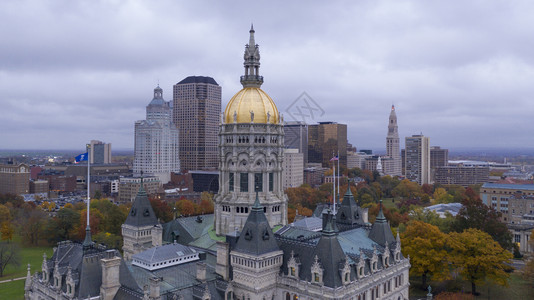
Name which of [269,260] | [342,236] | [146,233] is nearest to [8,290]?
[146,233]

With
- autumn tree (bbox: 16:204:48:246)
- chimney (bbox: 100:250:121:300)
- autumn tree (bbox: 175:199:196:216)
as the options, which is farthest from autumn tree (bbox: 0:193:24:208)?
chimney (bbox: 100:250:121:300)

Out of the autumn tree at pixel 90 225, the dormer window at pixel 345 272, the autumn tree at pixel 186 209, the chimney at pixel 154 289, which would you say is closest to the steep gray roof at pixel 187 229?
the chimney at pixel 154 289

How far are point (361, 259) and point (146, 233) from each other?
37717mm

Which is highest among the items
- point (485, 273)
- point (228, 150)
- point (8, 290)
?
point (228, 150)

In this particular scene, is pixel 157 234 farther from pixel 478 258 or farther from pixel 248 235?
pixel 478 258

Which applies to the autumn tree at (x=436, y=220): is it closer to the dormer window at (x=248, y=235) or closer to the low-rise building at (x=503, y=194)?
the low-rise building at (x=503, y=194)

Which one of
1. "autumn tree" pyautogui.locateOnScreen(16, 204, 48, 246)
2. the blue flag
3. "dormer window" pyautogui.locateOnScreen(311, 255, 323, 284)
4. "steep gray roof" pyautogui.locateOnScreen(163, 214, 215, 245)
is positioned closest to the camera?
"dormer window" pyautogui.locateOnScreen(311, 255, 323, 284)

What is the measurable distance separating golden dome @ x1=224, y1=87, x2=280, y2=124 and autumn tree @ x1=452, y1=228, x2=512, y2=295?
39676 mm

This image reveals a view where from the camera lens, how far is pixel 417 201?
165500mm

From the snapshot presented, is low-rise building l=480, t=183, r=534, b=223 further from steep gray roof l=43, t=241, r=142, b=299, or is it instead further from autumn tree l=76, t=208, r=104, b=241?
autumn tree l=76, t=208, r=104, b=241

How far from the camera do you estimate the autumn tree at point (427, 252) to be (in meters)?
66.8

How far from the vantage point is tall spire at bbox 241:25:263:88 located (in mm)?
62281

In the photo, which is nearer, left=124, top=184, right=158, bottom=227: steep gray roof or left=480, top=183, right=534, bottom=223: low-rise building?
left=124, top=184, right=158, bottom=227: steep gray roof

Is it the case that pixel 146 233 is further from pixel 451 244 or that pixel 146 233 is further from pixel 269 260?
pixel 451 244
